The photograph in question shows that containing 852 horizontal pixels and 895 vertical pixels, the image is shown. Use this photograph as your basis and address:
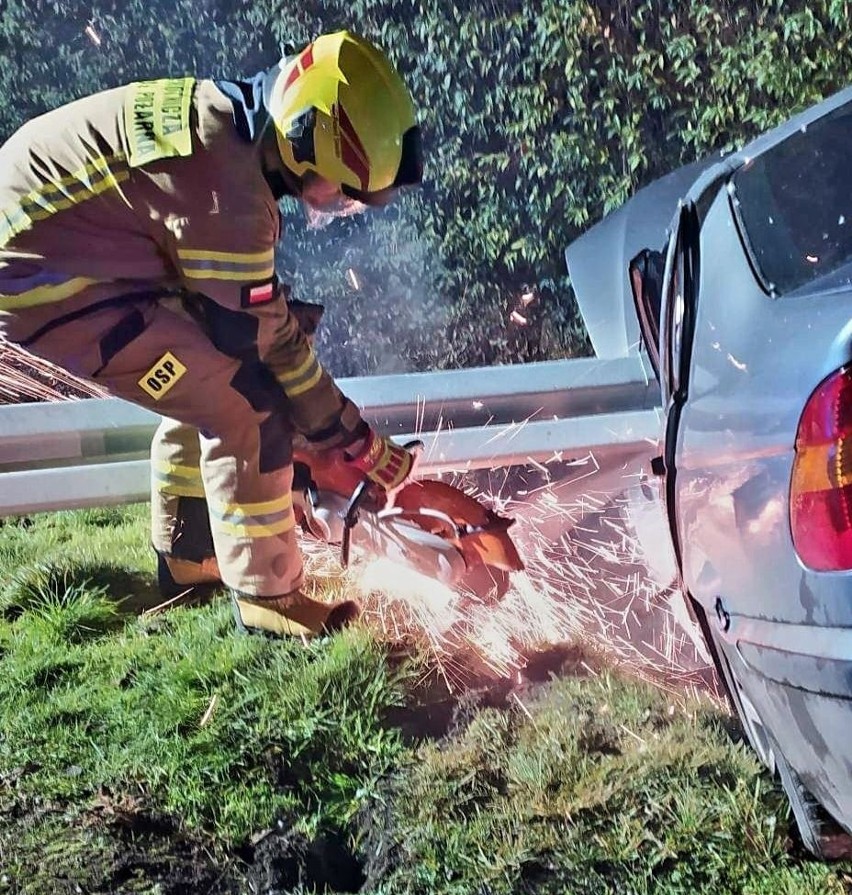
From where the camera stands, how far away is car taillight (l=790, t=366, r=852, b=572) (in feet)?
5.14

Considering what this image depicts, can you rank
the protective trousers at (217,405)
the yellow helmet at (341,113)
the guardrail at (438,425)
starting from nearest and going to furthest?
the yellow helmet at (341,113), the protective trousers at (217,405), the guardrail at (438,425)

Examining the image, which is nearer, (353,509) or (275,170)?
(275,170)

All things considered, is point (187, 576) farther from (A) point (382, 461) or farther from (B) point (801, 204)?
(B) point (801, 204)

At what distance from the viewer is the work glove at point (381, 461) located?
2607mm

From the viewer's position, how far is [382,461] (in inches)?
105

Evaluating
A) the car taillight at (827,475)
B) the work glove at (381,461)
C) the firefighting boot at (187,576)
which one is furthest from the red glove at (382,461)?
the car taillight at (827,475)

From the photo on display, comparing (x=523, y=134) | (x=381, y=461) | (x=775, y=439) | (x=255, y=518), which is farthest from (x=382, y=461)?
(x=523, y=134)

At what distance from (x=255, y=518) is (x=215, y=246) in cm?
70

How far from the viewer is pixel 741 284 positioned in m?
1.90

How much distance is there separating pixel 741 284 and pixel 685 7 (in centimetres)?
251

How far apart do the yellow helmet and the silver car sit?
2.35ft

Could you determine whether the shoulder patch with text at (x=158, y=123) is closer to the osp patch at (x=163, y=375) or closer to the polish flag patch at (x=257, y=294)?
the polish flag patch at (x=257, y=294)

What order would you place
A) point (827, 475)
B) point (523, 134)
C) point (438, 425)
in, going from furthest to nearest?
point (523, 134) < point (438, 425) < point (827, 475)

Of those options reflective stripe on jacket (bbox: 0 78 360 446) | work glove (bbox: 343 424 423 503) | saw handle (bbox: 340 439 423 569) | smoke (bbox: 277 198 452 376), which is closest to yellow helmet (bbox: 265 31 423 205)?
reflective stripe on jacket (bbox: 0 78 360 446)
